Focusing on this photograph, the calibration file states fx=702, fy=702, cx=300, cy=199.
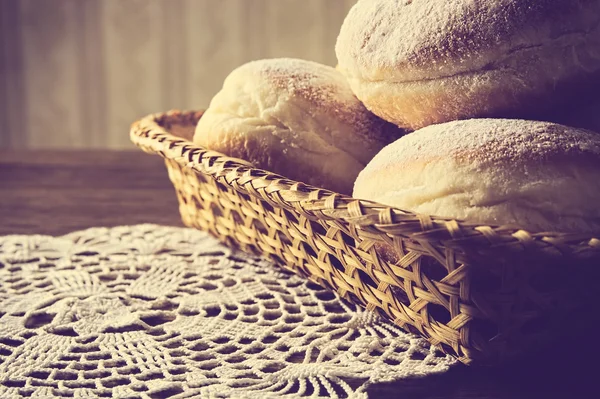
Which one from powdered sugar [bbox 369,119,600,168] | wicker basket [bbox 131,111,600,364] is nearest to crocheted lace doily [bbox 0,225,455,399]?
wicker basket [bbox 131,111,600,364]

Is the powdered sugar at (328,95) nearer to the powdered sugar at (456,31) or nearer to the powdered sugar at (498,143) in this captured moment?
the powdered sugar at (456,31)

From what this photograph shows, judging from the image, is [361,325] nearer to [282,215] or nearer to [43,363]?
[282,215]

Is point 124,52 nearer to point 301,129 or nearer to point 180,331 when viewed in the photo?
point 301,129

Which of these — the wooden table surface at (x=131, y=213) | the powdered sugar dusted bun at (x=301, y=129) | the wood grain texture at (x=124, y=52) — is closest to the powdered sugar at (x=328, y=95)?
the powdered sugar dusted bun at (x=301, y=129)

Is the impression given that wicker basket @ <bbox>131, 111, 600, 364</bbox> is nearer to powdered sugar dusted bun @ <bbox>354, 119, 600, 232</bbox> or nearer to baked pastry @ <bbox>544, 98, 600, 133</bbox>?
powdered sugar dusted bun @ <bbox>354, 119, 600, 232</bbox>

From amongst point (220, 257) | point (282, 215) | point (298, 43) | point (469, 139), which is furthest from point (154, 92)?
point (469, 139)
